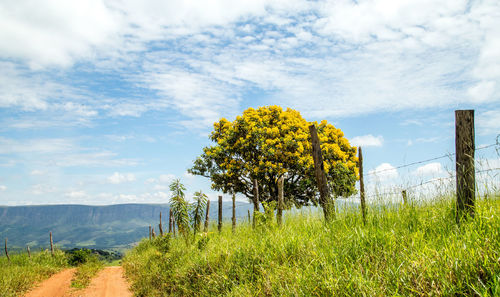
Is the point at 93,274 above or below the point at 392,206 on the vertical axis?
below

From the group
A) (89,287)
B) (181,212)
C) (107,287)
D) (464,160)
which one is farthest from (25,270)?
(464,160)

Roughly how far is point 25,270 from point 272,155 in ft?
51.9

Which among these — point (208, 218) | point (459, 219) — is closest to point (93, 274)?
point (208, 218)

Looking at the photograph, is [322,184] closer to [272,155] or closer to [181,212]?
[181,212]

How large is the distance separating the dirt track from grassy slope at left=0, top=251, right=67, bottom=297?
20.7 inches

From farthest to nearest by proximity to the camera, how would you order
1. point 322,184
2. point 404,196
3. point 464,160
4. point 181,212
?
point 181,212
point 322,184
point 404,196
point 464,160

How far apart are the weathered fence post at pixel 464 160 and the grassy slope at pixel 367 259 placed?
0.19m

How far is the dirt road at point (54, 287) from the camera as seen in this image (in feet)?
43.2

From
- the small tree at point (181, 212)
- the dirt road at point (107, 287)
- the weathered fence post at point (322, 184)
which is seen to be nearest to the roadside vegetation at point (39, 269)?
the dirt road at point (107, 287)

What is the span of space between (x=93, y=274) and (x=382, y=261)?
56.8ft

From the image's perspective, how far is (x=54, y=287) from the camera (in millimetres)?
14328

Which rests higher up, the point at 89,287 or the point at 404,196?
the point at 404,196

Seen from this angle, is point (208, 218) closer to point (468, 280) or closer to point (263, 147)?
point (263, 147)

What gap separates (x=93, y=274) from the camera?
17094mm
